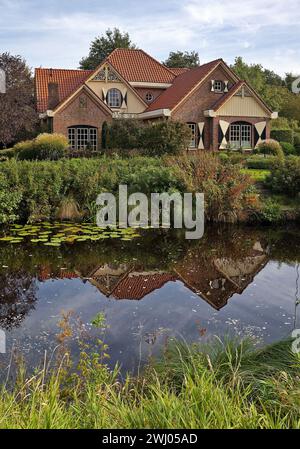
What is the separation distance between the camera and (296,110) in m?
42.7

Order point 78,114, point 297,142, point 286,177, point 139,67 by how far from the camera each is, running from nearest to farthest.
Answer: point 286,177 < point 78,114 < point 297,142 < point 139,67

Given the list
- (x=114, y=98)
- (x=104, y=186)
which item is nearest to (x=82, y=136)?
(x=114, y=98)

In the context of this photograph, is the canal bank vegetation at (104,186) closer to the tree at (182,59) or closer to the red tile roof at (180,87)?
the red tile roof at (180,87)

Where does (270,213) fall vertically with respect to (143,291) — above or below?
above

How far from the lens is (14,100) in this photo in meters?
26.5

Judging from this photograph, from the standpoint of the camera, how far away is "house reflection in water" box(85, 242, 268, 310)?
8539 mm

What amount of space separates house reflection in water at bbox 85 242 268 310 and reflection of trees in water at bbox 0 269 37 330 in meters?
1.10

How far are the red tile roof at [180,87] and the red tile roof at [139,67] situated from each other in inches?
43.0

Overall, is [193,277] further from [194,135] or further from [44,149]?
[194,135]

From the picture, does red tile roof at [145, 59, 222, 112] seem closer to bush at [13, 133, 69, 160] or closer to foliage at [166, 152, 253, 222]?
bush at [13, 133, 69, 160]

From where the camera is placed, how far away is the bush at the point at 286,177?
1595cm

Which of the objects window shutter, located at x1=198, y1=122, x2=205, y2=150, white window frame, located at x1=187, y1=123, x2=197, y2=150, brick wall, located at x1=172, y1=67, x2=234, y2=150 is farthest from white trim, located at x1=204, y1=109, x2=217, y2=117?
white window frame, located at x1=187, y1=123, x2=197, y2=150

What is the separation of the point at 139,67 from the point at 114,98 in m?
4.23

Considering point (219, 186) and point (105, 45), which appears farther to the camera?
point (105, 45)
